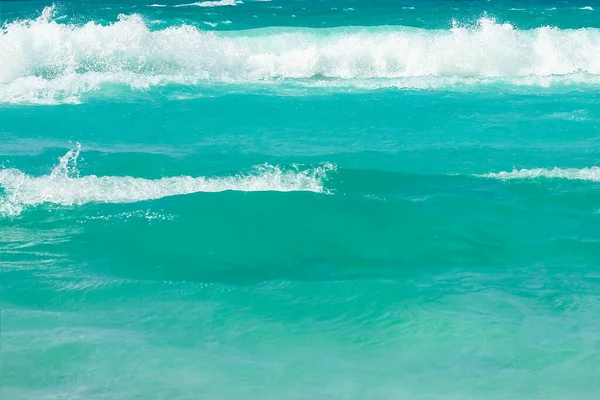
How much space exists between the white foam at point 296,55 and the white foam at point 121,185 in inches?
304

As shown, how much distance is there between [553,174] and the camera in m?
13.3

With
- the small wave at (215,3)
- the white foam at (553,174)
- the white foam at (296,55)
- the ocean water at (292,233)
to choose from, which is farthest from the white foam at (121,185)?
the small wave at (215,3)

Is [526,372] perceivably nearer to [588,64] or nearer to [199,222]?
[199,222]

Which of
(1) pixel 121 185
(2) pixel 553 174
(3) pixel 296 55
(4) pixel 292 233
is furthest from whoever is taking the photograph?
(3) pixel 296 55

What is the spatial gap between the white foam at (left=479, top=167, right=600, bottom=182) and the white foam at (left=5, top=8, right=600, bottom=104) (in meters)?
7.39

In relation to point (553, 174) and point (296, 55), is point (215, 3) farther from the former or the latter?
point (553, 174)

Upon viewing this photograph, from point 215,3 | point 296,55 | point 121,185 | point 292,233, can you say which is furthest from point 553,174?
point 215,3

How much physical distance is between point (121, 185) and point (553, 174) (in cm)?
692

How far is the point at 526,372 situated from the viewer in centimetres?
761

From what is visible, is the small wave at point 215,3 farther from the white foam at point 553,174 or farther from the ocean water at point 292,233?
the white foam at point 553,174

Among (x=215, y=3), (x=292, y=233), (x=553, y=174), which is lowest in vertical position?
(x=292, y=233)

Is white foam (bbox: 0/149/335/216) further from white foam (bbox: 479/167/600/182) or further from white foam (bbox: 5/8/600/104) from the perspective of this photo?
white foam (bbox: 5/8/600/104)

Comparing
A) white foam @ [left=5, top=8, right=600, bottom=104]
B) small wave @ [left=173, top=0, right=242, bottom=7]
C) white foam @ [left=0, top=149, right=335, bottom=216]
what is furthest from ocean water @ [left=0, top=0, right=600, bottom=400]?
small wave @ [left=173, top=0, right=242, bottom=7]

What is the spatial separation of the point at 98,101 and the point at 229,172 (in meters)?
6.14
